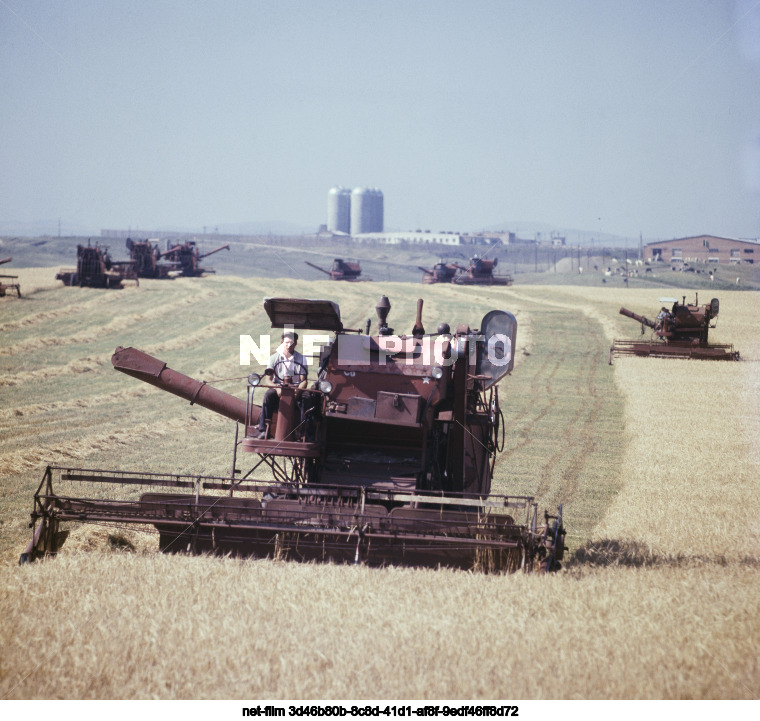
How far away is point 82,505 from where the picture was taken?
35.2ft

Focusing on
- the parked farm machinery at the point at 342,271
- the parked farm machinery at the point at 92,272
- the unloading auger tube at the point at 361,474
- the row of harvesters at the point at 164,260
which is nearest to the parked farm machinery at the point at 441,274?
the parked farm machinery at the point at 342,271

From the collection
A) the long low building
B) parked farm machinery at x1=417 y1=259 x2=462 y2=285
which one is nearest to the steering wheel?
parked farm machinery at x1=417 y1=259 x2=462 y2=285

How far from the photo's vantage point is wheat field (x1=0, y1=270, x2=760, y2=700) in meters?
6.79

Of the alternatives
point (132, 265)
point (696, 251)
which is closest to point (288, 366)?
point (132, 265)

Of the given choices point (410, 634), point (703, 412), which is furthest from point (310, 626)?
point (703, 412)

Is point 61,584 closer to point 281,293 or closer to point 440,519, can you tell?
point 440,519

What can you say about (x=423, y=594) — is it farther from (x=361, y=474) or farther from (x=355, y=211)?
(x=355, y=211)

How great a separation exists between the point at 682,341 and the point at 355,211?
89.3 meters

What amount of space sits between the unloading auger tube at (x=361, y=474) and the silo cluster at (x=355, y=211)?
11128 centimetres

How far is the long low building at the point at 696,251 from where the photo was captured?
85562 mm

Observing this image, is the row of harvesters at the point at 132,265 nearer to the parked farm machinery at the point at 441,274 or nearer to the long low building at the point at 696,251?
the parked farm machinery at the point at 441,274

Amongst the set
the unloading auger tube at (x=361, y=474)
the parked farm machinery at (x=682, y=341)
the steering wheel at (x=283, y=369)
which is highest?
the steering wheel at (x=283, y=369)

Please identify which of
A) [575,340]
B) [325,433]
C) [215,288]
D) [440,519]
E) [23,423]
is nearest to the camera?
[440,519]

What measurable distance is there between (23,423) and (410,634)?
1577cm
